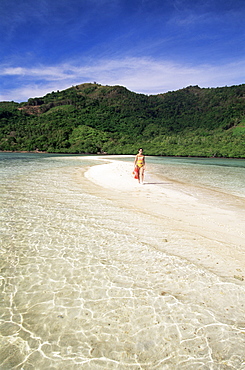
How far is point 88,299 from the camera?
3.10m

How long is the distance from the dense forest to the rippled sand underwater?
87.5 m

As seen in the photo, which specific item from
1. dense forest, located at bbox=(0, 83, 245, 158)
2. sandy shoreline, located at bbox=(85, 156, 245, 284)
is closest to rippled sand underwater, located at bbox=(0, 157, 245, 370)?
sandy shoreline, located at bbox=(85, 156, 245, 284)

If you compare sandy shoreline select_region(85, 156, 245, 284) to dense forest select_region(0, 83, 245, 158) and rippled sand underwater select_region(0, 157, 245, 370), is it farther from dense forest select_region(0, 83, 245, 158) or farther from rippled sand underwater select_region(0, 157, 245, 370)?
dense forest select_region(0, 83, 245, 158)

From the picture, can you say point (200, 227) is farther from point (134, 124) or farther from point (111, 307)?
point (134, 124)

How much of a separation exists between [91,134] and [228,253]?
10851cm

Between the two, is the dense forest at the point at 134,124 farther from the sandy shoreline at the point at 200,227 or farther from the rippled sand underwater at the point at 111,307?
the rippled sand underwater at the point at 111,307

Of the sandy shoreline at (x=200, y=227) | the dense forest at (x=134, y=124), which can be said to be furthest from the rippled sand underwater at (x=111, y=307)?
the dense forest at (x=134, y=124)

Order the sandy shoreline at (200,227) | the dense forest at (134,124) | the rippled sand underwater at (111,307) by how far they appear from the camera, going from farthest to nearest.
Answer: the dense forest at (134,124), the sandy shoreline at (200,227), the rippled sand underwater at (111,307)

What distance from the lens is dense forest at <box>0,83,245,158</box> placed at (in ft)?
317

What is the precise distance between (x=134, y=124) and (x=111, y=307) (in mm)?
139610

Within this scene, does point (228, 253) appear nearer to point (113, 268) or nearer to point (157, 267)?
point (157, 267)

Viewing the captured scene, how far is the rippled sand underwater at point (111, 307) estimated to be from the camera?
7.55ft

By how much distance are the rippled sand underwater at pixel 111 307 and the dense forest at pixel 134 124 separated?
87.5 m

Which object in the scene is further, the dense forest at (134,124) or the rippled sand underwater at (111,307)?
the dense forest at (134,124)
